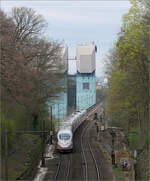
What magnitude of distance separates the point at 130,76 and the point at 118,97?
408 cm

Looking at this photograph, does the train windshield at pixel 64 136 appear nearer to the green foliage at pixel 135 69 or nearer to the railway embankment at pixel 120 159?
the railway embankment at pixel 120 159

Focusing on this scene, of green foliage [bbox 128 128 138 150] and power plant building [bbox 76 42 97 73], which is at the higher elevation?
power plant building [bbox 76 42 97 73]

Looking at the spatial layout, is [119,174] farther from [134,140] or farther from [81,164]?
[134,140]

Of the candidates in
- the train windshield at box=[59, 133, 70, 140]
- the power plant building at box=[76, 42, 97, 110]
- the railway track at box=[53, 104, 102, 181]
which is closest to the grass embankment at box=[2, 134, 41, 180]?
the railway track at box=[53, 104, 102, 181]

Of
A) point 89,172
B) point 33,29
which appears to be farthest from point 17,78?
point 33,29

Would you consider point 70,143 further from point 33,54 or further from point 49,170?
point 33,54

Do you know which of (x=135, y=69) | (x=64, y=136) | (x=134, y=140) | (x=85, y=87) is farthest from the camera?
(x=85, y=87)

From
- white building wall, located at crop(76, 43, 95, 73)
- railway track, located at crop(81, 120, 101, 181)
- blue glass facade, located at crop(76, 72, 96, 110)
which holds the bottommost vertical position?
railway track, located at crop(81, 120, 101, 181)

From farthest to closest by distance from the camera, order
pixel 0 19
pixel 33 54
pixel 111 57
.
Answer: pixel 111 57
pixel 33 54
pixel 0 19

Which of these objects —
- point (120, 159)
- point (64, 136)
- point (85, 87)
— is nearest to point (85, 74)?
point (85, 87)

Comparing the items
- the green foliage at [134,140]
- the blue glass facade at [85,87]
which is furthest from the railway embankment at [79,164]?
Result: the blue glass facade at [85,87]

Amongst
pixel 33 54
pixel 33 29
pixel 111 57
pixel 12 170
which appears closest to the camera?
pixel 12 170

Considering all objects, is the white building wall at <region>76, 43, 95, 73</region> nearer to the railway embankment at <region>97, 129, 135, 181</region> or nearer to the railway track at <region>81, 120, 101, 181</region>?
the railway embankment at <region>97, 129, 135, 181</region>

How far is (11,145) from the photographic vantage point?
2166cm
